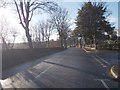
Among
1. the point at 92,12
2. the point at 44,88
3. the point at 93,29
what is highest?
the point at 92,12

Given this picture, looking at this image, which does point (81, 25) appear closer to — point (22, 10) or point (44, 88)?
point (22, 10)

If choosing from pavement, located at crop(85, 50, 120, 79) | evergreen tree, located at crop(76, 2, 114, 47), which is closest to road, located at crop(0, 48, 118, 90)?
pavement, located at crop(85, 50, 120, 79)

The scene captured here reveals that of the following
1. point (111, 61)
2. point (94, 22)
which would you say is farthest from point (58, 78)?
point (94, 22)

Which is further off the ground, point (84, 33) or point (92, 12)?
point (92, 12)

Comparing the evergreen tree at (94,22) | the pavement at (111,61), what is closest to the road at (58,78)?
the pavement at (111,61)

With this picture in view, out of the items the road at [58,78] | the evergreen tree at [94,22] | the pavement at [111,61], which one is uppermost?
the evergreen tree at [94,22]

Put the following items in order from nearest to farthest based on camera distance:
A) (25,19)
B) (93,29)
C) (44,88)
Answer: (44,88) < (25,19) < (93,29)

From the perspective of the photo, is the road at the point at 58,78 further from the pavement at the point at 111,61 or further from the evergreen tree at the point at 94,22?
the evergreen tree at the point at 94,22

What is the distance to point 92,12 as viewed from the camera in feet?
235

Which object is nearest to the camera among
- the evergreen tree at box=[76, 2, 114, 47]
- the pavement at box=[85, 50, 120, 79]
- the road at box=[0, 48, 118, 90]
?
the road at box=[0, 48, 118, 90]

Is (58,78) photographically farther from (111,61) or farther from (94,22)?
(94,22)

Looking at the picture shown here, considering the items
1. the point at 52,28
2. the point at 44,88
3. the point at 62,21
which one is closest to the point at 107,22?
the point at 62,21

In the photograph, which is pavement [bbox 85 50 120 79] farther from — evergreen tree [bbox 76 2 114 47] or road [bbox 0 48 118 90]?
evergreen tree [bbox 76 2 114 47]

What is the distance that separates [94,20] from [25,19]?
2875 centimetres
